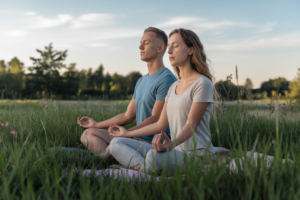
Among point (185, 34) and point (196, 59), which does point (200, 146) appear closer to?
point (196, 59)

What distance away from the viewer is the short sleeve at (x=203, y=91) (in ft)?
7.14

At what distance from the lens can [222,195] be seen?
4.13 ft

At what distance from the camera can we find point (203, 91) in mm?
2191

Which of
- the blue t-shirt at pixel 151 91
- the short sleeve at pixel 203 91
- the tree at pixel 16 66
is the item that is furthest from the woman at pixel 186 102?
the tree at pixel 16 66

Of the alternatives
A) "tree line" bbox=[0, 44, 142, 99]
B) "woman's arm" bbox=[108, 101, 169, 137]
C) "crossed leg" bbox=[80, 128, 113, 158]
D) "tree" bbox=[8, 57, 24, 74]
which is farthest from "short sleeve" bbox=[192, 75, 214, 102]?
"tree" bbox=[8, 57, 24, 74]

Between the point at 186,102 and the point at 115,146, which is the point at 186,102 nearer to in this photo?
the point at 186,102

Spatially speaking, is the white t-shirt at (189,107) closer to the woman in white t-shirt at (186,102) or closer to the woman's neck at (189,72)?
the woman in white t-shirt at (186,102)

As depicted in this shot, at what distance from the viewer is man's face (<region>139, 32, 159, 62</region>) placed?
3.12 meters

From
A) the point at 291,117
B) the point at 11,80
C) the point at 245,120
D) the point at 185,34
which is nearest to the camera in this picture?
the point at 185,34

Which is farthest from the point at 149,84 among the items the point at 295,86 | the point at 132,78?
the point at 132,78

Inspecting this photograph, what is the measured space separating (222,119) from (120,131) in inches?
83.1

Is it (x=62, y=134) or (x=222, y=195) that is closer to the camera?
(x=222, y=195)

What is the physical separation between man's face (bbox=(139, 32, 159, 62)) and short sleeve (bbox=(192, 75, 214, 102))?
1.07 m

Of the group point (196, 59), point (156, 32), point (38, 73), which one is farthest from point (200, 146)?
point (38, 73)
